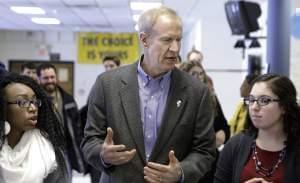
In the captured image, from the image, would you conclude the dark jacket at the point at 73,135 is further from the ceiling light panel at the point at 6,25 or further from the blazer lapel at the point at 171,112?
the ceiling light panel at the point at 6,25

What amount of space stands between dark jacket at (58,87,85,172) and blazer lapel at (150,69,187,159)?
6.97 feet

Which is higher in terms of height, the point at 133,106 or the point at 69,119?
the point at 133,106

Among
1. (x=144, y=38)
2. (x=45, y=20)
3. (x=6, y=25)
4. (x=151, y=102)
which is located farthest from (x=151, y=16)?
(x=6, y=25)

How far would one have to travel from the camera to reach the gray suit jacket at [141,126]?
1794 mm

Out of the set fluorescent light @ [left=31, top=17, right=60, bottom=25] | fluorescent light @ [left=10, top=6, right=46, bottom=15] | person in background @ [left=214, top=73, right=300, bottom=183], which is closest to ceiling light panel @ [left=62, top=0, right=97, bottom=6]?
fluorescent light @ [left=10, top=6, right=46, bottom=15]

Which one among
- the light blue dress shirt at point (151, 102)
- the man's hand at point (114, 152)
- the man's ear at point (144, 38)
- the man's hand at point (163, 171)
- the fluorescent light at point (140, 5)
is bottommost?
the man's hand at point (163, 171)

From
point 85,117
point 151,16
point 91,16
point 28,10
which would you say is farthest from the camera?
point 91,16

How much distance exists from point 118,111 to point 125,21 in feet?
26.8

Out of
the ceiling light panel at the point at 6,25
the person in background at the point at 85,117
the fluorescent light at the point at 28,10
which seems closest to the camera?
the person in background at the point at 85,117

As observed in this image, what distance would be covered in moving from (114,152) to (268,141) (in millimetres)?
743

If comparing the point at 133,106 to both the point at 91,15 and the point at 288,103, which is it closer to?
the point at 288,103

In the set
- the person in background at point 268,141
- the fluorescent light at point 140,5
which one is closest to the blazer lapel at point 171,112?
the person in background at point 268,141

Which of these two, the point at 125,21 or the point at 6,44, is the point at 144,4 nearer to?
the point at 125,21

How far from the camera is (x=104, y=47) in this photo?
11422 millimetres
